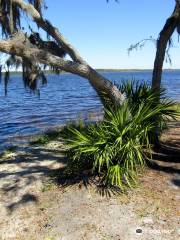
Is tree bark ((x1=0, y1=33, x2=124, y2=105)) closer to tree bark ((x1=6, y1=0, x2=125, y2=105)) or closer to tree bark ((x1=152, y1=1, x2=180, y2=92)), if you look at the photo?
tree bark ((x1=6, y1=0, x2=125, y2=105))

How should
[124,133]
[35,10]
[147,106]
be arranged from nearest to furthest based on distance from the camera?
[124,133] < [147,106] < [35,10]

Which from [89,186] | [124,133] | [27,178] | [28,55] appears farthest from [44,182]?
[28,55]

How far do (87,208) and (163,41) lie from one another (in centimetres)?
520

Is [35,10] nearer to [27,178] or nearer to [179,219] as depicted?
[27,178]

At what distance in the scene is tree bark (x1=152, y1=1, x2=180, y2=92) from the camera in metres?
10.3

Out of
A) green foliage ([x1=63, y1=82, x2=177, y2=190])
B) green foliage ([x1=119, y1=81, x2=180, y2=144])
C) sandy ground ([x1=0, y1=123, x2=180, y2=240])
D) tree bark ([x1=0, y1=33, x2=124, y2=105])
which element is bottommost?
sandy ground ([x1=0, y1=123, x2=180, y2=240])

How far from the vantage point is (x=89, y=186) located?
8062 mm

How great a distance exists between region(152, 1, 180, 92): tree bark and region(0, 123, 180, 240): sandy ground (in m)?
2.25

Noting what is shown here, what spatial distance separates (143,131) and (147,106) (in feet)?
2.98

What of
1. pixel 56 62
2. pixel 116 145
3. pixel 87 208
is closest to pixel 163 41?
pixel 56 62

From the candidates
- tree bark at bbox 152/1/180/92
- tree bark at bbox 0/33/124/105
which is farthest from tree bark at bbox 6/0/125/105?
tree bark at bbox 152/1/180/92

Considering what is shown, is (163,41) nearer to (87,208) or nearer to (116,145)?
(116,145)

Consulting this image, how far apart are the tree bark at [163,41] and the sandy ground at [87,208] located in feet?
7.39

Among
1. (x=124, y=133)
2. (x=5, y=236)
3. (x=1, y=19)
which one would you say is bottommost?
(x=5, y=236)
